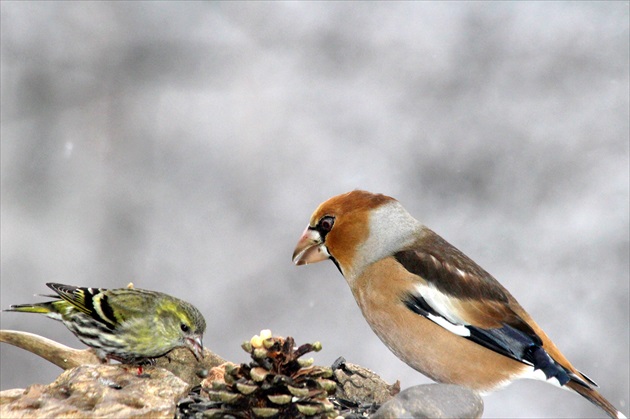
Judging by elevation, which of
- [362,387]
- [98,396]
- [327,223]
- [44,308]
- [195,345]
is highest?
[44,308]

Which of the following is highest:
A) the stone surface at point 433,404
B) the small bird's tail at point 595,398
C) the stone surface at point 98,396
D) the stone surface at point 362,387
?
the stone surface at point 98,396

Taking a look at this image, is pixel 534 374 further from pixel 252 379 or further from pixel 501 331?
pixel 252 379

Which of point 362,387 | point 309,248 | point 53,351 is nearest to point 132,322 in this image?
point 53,351

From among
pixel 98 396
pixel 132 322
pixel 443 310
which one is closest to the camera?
pixel 98 396

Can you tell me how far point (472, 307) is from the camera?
8.88ft

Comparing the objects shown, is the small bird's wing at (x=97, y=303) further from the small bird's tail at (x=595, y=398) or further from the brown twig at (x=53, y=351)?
the small bird's tail at (x=595, y=398)

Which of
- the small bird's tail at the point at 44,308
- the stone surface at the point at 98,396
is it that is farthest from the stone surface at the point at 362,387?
the small bird's tail at the point at 44,308

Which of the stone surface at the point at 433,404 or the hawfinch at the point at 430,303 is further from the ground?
the hawfinch at the point at 430,303

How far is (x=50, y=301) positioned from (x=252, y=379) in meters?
1.07

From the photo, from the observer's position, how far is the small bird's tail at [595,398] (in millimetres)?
2625

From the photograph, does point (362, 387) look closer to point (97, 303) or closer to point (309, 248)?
point (309, 248)

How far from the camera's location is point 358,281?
2.84m

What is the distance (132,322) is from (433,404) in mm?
1054

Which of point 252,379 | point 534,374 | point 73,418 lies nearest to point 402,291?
point 534,374
